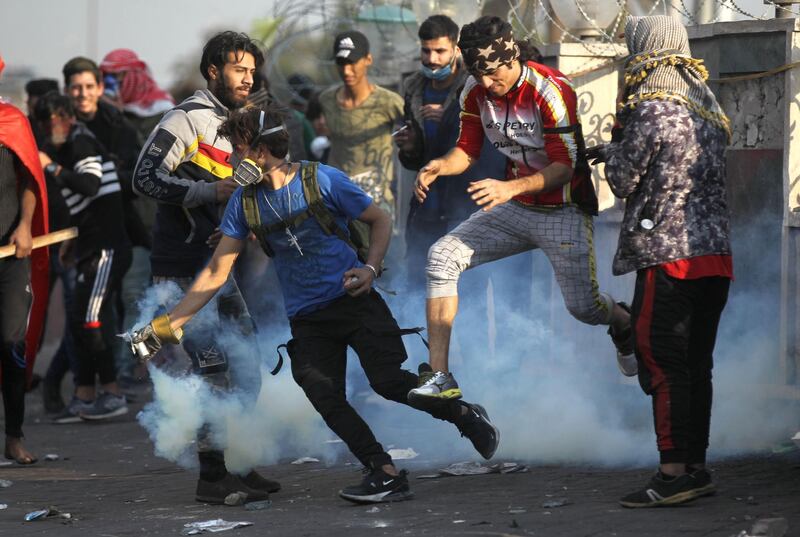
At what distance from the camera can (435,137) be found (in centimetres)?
815

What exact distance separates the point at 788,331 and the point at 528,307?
1.92 meters

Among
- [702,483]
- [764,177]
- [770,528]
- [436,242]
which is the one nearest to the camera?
[770,528]

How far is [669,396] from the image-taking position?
213 inches

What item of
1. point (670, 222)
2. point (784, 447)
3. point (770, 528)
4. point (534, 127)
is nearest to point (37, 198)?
point (534, 127)

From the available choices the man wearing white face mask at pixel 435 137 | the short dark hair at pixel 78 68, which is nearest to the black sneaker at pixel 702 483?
the man wearing white face mask at pixel 435 137

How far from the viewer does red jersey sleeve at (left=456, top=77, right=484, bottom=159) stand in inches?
257

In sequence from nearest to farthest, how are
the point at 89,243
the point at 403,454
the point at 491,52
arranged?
the point at 491,52
the point at 403,454
the point at 89,243

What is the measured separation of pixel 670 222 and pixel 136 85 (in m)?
6.17

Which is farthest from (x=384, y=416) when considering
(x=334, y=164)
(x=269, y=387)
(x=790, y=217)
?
(x=790, y=217)

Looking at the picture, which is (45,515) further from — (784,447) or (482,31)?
(784,447)

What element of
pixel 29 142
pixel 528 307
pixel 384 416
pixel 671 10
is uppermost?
pixel 671 10

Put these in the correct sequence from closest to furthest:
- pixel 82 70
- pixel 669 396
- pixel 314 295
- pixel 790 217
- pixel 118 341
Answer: pixel 669 396 < pixel 314 295 < pixel 790 217 < pixel 82 70 < pixel 118 341

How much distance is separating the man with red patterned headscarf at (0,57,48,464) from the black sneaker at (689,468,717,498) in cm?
378

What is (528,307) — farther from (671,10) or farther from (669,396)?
(669,396)
